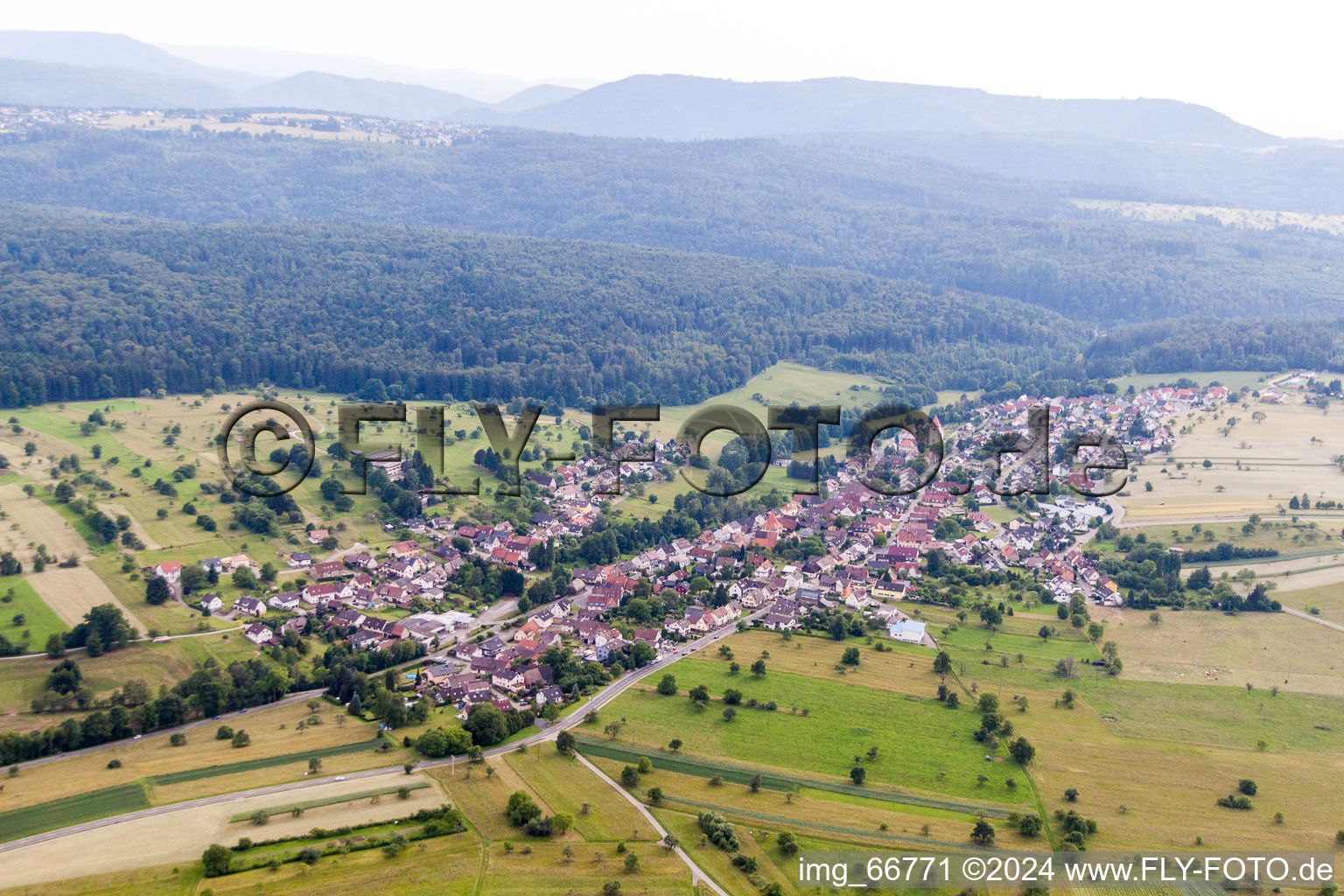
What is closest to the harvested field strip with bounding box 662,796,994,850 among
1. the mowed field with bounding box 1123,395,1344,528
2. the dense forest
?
the mowed field with bounding box 1123,395,1344,528

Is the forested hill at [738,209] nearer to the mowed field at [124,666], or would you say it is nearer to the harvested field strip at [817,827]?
the mowed field at [124,666]

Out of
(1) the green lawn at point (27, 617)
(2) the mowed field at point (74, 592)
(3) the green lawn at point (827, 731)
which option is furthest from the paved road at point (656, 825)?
(1) the green lawn at point (27, 617)

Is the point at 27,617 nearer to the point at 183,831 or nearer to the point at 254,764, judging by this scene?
the point at 254,764

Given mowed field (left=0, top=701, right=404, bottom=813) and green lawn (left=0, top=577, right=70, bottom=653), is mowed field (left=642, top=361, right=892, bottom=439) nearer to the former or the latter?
green lawn (left=0, top=577, right=70, bottom=653)

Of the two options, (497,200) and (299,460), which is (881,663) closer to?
(299,460)

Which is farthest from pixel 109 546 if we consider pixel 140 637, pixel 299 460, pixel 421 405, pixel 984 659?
pixel 984 659

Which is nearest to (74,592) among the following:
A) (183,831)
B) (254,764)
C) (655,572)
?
(254,764)
